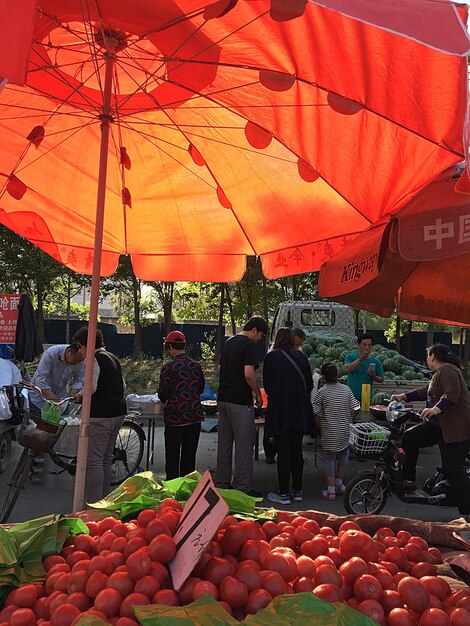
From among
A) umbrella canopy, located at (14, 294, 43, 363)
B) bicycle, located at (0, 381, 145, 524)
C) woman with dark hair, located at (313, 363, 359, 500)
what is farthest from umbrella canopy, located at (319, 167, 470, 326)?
umbrella canopy, located at (14, 294, 43, 363)

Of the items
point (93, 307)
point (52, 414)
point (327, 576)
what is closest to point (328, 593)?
point (327, 576)

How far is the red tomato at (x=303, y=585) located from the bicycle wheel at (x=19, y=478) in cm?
348

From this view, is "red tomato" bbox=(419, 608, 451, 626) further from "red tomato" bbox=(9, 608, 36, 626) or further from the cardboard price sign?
"red tomato" bbox=(9, 608, 36, 626)

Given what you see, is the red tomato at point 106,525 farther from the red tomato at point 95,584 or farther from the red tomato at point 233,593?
Result: the red tomato at point 233,593

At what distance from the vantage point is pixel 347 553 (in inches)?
98.9

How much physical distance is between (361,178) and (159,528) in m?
2.44

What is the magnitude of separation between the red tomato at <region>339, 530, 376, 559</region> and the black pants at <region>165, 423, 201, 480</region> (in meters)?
3.99

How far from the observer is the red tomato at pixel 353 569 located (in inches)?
90.1

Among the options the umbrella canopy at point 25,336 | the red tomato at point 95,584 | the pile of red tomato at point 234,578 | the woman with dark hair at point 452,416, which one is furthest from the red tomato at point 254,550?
the umbrella canopy at point 25,336

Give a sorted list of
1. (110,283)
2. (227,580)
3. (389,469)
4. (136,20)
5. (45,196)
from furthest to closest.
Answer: (110,283), (389,469), (45,196), (136,20), (227,580)

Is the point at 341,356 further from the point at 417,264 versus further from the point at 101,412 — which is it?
the point at 417,264

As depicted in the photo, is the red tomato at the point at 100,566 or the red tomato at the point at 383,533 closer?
the red tomato at the point at 100,566

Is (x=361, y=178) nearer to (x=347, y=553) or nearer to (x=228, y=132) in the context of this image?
(x=228, y=132)

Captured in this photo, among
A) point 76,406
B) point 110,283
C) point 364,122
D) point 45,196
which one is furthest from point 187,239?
point 110,283
